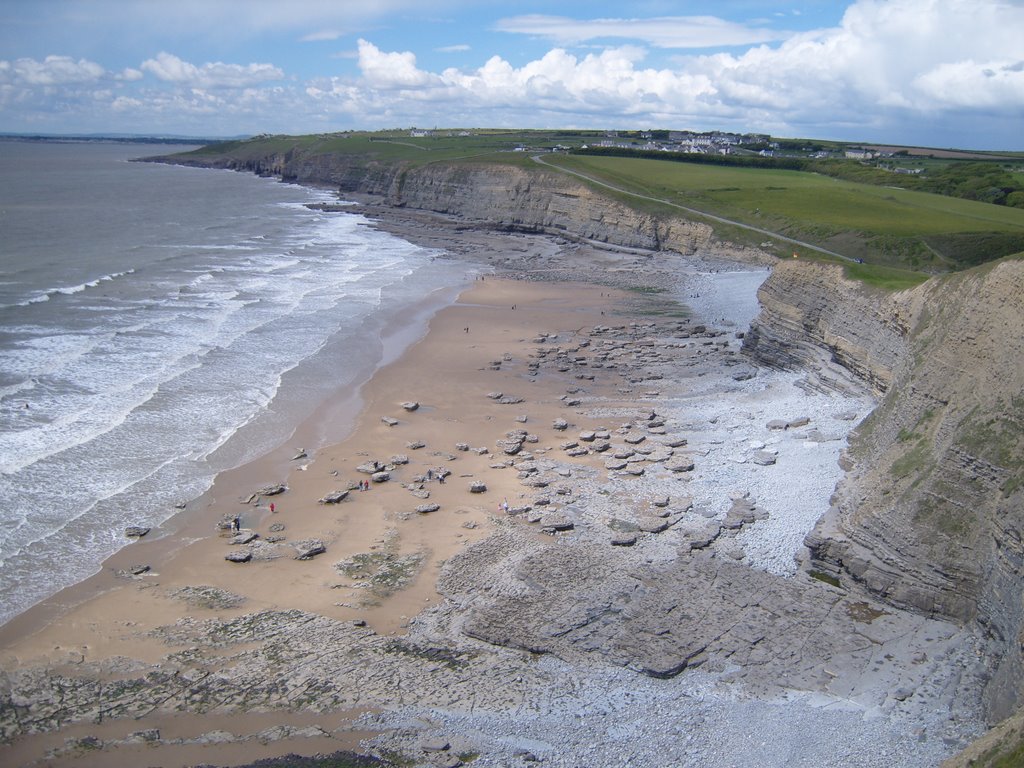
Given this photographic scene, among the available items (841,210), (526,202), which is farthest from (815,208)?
(526,202)

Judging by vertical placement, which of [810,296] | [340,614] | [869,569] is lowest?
[340,614]

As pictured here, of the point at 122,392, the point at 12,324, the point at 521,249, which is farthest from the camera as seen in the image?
the point at 521,249

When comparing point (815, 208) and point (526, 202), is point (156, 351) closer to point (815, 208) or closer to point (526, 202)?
point (526, 202)

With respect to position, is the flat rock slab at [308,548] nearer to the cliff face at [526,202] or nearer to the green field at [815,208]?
the green field at [815,208]

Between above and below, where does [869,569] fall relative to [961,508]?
below

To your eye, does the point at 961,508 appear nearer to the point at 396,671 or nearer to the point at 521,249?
the point at 396,671

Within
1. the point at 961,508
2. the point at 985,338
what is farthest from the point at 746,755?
the point at 985,338
